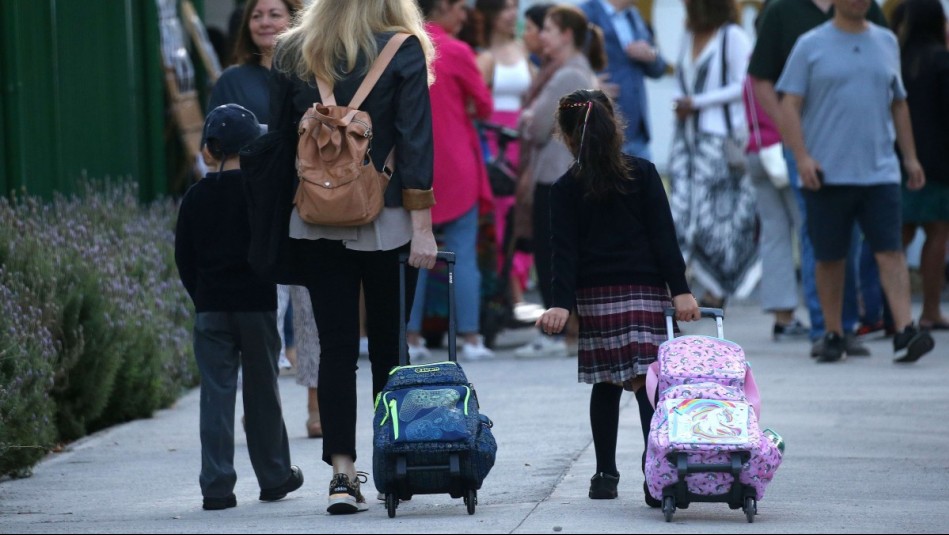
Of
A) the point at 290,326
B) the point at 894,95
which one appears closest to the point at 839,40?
the point at 894,95

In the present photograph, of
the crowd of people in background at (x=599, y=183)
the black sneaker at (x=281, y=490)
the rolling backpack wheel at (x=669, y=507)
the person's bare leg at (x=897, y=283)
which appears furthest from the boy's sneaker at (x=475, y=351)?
the rolling backpack wheel at (x=669, y=507)

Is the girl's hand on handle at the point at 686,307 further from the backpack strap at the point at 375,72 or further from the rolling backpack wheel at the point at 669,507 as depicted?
the backpack strap at the point at 375,72

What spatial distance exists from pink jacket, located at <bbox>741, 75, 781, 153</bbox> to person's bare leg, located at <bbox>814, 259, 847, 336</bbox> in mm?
1352

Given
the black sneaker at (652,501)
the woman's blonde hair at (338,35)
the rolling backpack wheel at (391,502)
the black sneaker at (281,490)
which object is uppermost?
the woman's blonde hair at (338,35)

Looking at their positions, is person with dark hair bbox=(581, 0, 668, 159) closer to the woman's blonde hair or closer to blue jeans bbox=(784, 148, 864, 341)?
blue jeans bbox=(784, 148, 864, 341)

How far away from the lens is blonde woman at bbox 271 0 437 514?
5.77 m

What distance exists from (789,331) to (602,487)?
5714 mm

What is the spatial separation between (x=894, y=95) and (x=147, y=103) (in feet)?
16.2

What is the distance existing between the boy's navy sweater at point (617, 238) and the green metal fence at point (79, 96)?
363cm

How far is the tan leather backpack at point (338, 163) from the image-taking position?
18.5 ft

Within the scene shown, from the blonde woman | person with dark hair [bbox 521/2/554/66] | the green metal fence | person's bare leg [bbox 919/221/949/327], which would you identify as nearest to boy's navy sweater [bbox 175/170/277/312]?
the blonde woman

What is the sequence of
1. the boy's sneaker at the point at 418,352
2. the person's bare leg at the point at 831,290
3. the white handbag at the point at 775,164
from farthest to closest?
the white handbag at the point at 775,164, the boy's sneaker at the point at 418,352, the person's bare leg at the point at 831,290

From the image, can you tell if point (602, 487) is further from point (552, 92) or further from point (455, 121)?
point (552, 92)

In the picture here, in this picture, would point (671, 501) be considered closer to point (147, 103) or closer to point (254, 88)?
point (254, 88)
